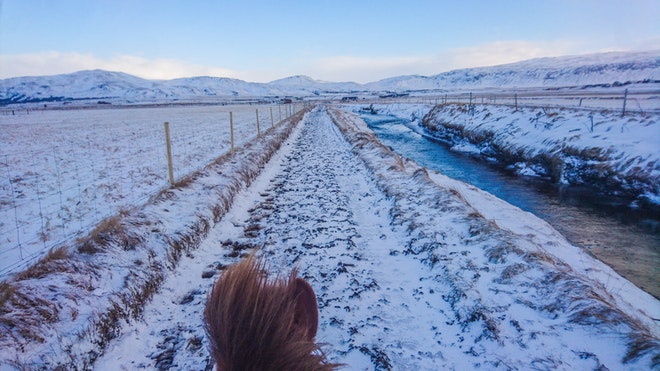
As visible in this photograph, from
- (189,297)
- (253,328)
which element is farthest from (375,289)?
(253,328)

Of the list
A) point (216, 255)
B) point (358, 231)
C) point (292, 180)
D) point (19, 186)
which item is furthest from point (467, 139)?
point (19, 186)

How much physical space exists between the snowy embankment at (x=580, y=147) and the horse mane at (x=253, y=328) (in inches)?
483

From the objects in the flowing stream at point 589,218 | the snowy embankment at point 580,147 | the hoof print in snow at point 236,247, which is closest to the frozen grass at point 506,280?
the flowing stream at point 589,218

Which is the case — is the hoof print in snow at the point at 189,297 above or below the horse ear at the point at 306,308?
below

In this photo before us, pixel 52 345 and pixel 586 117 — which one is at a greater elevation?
pixel 586 117

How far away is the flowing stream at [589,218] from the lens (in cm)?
620

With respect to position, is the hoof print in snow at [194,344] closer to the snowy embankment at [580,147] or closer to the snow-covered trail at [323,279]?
the snow-covered trail at [323,279]

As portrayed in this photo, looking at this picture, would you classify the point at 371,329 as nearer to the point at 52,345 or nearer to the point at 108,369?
the point at 108,369

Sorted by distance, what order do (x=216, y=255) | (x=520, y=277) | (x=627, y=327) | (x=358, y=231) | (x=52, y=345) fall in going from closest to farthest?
(x=52, y=345), (x=627, y=327), (x=520, y=277), (x=216, y=255), (x=358, y=231)

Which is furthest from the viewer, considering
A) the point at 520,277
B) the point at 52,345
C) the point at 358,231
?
the point at 358,231

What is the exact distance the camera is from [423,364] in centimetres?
309

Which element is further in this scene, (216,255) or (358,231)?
(358,231)

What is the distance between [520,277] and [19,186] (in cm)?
1157

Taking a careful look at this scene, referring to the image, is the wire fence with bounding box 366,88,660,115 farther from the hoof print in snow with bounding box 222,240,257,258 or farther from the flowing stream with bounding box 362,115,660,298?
the hoof print in snow with bounding box 222,240,257,258
